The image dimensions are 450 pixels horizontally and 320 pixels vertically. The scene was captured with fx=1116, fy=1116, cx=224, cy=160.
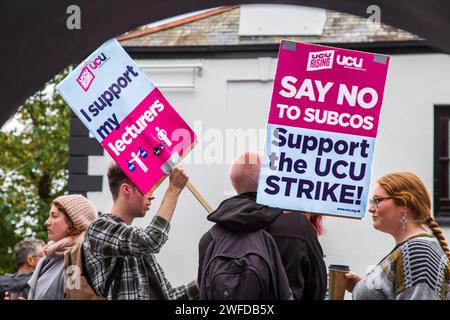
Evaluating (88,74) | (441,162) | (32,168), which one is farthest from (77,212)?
(32,168)

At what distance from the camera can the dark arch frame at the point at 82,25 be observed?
6.12 m

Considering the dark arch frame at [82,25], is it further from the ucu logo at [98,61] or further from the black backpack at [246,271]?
the black backpack at [246,271]

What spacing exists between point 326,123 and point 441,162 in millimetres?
8706

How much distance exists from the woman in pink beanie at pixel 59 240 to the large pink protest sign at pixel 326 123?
113cm

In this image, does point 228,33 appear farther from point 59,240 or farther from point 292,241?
point 292,241

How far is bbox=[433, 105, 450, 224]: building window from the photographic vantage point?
46.5 feet

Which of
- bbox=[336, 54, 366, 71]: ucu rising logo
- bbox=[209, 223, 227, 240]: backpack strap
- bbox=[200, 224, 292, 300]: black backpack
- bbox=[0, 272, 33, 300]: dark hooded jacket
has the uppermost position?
bbox=[336, 54, 366, 71]: ucu rising logo

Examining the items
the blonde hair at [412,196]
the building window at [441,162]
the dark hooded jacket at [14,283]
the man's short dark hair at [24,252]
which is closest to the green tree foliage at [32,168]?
the building window at [441,162]

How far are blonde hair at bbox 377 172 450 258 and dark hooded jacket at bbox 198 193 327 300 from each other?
17.8 inches

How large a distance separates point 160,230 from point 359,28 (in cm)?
972

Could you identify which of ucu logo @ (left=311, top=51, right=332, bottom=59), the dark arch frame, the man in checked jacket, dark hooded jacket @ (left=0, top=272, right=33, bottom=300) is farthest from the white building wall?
the man in checked jacket

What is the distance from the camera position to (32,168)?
22125 mm

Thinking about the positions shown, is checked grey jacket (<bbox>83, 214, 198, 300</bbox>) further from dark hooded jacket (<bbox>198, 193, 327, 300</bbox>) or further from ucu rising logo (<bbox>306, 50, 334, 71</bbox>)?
ucu rising logo (<bbox>306, 50, 334, 71</bbox>)
